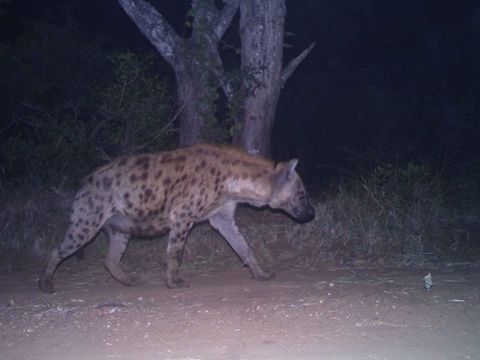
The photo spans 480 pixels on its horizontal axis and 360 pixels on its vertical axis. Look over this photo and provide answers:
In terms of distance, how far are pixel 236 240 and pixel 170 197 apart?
771 mm

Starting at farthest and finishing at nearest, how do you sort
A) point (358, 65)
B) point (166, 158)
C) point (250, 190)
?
point (358, 65), point (250, 190), point (166, 158)

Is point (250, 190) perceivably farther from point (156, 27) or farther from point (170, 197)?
point (156, 27)

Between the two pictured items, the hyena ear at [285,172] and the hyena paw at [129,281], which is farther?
the hyena ear at [285,172]

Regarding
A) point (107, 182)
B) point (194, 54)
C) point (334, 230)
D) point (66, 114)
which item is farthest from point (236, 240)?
point (66, 114)

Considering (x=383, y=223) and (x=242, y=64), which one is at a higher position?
(x=242, y=64)

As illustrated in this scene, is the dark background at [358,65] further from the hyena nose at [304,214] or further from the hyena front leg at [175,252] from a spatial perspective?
the hyena front leg at [175,252]

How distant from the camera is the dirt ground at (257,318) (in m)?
4.71

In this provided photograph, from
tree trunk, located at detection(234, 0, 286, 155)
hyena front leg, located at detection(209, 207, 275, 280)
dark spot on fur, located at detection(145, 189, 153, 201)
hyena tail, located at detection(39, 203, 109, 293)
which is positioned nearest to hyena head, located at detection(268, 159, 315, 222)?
hyena front leg, located at detection(209, 207, 275, 280)

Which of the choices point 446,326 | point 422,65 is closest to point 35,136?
point 446,326

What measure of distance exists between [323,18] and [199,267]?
12063 mm

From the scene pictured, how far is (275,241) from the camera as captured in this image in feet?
28.2

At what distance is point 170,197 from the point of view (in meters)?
7.32

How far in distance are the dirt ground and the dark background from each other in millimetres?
6591

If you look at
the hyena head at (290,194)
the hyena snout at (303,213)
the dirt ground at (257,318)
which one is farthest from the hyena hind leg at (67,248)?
the hyena snout at (303,213)
